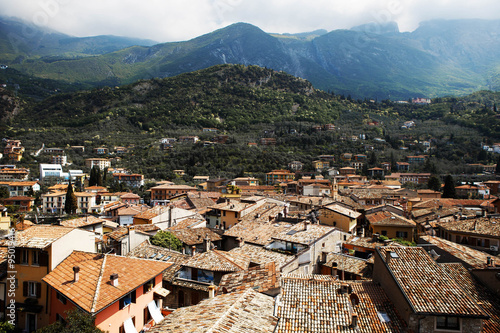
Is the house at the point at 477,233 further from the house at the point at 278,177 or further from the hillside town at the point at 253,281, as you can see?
the house at the point at 278,177

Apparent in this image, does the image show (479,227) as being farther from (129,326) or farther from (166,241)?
(129,326)

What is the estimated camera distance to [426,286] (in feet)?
36.0

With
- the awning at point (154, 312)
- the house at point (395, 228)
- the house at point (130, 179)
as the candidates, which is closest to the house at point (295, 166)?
the house at point (130, 179)

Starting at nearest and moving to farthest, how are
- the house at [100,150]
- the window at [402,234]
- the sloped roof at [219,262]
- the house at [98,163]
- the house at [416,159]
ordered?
the sloped roof at [219,262] → the window at [402,234] → the house at [98,163] → the house at [416,159] → the house at [100,150]

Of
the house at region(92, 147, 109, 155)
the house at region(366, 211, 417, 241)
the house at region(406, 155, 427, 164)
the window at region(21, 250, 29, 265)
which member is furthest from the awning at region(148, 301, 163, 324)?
the house at region(406, 155, 427, 164)

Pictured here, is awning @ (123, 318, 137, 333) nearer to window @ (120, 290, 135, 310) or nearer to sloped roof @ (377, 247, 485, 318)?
window @ (120, 290, 135, 310)

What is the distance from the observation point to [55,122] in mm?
140375

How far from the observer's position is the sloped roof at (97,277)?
1114cm

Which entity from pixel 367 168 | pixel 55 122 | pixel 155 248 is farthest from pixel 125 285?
pixel 55 122

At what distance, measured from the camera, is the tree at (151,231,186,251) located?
21531mm

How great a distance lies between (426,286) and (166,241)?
1550cm

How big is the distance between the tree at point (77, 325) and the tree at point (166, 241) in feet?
36.7

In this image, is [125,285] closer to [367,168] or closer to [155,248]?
[155,248]

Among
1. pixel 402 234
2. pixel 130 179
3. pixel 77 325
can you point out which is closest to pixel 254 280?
pixel 77 325
